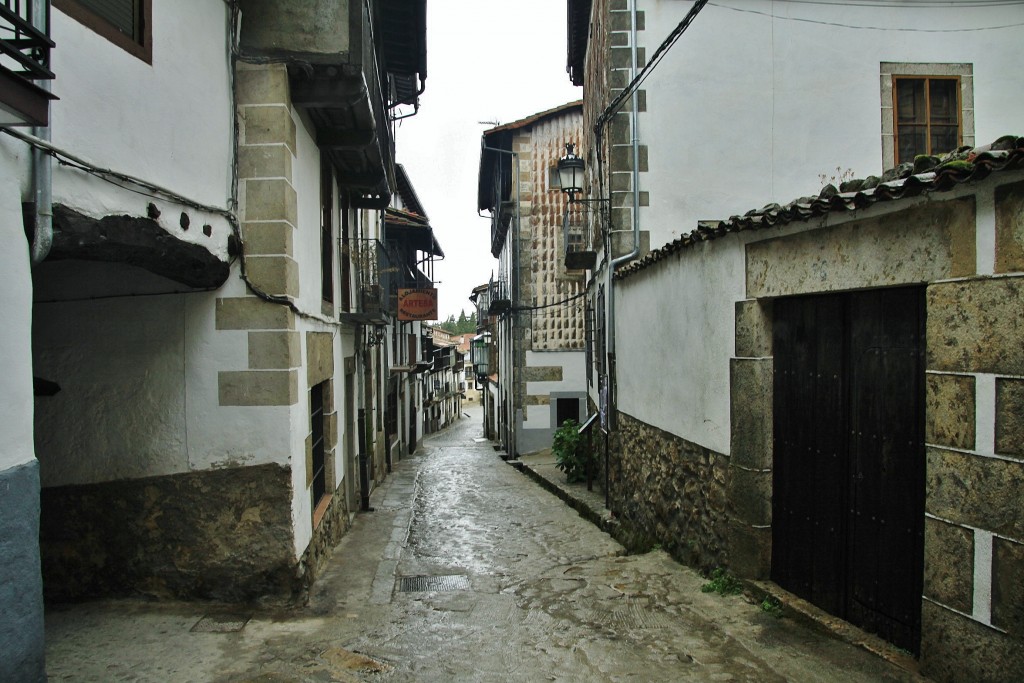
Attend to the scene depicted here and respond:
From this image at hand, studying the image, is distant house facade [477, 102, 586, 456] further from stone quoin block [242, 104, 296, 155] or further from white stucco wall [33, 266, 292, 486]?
white stucco wall [33, 266, 292, 486]

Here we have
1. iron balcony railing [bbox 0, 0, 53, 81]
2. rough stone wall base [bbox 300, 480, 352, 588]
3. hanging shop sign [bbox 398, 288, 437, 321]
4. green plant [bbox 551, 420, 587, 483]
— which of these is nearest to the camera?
iron balcony railing [bbox 0, 0, 53, 81]

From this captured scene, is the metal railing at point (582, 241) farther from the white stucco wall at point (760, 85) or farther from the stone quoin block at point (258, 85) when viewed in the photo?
the stone quoin block at point (258, 85)

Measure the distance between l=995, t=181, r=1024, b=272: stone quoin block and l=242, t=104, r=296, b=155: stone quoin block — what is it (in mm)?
4696

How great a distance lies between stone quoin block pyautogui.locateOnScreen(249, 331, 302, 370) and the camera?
557 cm

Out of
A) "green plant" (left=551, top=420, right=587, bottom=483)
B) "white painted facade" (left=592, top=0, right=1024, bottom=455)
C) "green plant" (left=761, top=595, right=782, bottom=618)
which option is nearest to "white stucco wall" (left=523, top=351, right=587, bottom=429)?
"green plant" (left=551, top=420, right=587, bottom=483)

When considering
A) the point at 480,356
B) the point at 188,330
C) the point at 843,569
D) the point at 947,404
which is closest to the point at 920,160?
A: the point at 947,404

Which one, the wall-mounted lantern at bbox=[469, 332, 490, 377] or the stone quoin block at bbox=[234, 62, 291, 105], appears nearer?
the stone quoin block at bbox=[234, 62, 291, 105]

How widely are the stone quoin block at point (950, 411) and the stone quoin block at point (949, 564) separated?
16.5 inches

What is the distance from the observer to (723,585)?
5.67 metres

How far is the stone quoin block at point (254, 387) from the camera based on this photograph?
554cm

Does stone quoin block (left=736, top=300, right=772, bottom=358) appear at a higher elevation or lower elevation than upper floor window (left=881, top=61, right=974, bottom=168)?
lower

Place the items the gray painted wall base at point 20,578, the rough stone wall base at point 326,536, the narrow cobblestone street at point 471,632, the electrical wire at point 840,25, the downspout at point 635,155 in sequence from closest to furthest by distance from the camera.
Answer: the gray painted wall base at point 20,578
the narrow cobblestone street at point 471,632
the rough stone wall base at point 326,536
the downspout at point 635,155
the electrical wire at point 840,25

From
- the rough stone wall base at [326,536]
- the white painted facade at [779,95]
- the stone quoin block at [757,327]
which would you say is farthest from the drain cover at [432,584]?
the white painted facade at [779,95]

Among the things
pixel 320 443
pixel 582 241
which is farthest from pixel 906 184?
pixel 582 241
